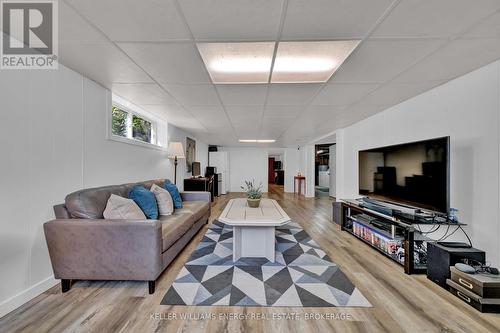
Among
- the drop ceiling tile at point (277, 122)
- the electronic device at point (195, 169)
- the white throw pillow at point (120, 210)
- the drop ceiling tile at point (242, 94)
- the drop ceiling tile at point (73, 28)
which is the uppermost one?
the drop ceiling tile at point (73, 28)

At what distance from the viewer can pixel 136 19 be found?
149 cm

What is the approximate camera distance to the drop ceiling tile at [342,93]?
261cm

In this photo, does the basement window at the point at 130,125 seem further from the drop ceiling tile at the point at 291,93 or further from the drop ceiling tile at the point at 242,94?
the drop ceiling tile at the point at 291,93

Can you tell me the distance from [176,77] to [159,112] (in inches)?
68.2

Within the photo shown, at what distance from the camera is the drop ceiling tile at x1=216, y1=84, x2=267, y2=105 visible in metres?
2.67

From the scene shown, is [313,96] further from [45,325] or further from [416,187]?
[45,325]

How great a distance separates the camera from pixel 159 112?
392 centimetres

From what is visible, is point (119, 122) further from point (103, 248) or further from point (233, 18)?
point (233, 18)

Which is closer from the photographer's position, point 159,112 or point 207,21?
point 207,21

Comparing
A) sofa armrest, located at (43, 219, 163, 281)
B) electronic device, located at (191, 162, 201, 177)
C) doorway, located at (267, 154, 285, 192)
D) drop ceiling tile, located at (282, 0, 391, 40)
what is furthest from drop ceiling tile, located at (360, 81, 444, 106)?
doorway, located at (267, 154, 285, 192)

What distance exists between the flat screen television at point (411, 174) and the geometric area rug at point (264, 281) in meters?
1.26

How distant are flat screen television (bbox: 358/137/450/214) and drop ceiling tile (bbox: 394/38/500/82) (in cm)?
73

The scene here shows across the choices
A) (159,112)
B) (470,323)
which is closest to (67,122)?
(159,112)

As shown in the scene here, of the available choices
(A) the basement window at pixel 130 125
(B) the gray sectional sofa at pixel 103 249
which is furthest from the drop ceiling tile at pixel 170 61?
(B) the gray sectional sofa at pixel 103 249
